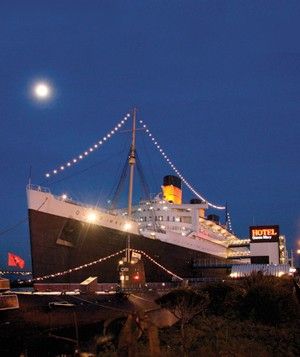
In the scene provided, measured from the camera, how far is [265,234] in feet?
187

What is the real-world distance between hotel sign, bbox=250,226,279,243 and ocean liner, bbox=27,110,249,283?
7850 mm

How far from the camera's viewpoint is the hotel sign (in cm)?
5669

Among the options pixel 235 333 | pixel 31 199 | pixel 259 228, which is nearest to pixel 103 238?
pixel 31 199

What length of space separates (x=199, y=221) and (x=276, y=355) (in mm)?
45321

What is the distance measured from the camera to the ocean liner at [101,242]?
90.1 ft

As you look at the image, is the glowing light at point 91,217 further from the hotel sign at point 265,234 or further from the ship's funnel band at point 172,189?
the hotel sign at point 265,234

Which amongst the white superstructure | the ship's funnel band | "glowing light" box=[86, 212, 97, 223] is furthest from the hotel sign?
"glowing light" box=[86, 212, 97, 223]

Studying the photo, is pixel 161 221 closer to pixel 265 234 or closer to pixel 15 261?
pixel 265 234

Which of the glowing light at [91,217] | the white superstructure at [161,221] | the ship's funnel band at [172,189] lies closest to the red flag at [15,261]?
the white superstructure at [161,221]

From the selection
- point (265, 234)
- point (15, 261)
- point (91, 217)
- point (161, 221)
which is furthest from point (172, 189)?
point (15, 261)

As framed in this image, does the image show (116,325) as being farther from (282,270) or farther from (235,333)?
Answer: (282,270)

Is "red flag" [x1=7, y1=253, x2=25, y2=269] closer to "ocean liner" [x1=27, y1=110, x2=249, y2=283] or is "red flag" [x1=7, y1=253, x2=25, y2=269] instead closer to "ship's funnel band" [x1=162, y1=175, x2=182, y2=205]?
"ocean liner" [x1=27, y1=110, x2=249, y2=283]

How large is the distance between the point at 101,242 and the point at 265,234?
103 ft

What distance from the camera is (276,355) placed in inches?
454
